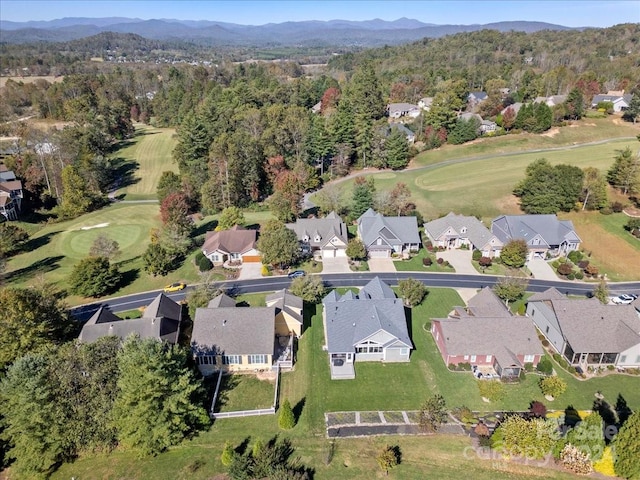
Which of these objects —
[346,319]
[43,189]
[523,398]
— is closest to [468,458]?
[523,398]

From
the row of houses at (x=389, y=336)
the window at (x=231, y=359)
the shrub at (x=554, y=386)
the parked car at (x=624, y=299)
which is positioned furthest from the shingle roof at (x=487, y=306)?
the window at (x=231, y=359)

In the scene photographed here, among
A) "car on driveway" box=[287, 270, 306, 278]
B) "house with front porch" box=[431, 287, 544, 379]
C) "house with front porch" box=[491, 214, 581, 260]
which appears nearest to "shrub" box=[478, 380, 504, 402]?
"house with front porch" box=[431, 287, 544, 379]

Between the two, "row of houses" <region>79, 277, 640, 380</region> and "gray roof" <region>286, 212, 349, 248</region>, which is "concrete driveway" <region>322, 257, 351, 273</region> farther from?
"row of houses" <region>79, 277, 640, 380</region>

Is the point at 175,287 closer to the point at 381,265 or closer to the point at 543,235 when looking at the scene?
the point at 381,265

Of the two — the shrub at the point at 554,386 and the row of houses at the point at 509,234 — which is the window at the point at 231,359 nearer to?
the shrub at the point at 554,386

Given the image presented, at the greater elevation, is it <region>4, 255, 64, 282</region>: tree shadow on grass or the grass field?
the grass field

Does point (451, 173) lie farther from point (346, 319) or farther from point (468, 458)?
point (468, 458)

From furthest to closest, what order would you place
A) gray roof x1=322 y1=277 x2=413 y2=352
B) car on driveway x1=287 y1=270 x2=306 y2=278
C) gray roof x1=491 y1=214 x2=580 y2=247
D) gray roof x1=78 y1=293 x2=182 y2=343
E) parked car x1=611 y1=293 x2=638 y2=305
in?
gray roof x1=491 y1=214 x2=580 y2=247, car on driveway x1=287 y1=270 x2=306 y2=278, parked car x1=611 y1=293 x2=638 y2=305, gray roof x1=322 y1=277 x2=413 y2=352, gray roof x1=78 y1=293 x2=182 y2=343

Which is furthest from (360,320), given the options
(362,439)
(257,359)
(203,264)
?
(203,264)
